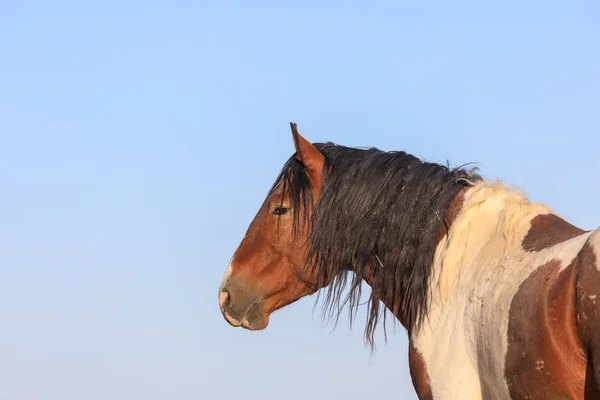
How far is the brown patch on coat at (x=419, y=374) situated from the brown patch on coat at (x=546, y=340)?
0.73 metres

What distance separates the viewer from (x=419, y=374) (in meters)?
4.74

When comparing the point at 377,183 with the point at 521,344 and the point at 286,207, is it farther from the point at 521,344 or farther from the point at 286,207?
the point at 521,344

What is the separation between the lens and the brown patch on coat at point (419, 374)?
4.68 m

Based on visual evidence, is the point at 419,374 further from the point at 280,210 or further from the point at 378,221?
the point at 280,210

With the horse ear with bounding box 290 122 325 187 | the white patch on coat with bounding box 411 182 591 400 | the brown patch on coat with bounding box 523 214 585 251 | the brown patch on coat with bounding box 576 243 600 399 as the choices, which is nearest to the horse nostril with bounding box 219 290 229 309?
the horse ear with bounding box 290 122 325 187

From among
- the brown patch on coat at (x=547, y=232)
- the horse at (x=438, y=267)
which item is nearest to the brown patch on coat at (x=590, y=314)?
the horse at (x=438, y=267)

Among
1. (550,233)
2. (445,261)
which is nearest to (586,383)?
(550,233)

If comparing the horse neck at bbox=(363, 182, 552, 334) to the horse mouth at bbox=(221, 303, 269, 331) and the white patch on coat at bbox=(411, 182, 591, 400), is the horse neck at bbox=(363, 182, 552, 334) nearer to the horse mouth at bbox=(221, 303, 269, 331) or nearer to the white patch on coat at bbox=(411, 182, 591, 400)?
the white patch on coat at bbox=(411, 182, 591, 400)

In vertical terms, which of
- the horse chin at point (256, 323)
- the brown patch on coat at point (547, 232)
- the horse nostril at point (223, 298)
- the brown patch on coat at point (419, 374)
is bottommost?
the brown patch on coat at point (419, 374)

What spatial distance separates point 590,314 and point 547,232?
2.99ft

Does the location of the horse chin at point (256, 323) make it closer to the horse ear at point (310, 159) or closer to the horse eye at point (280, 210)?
the horse eye at point (280, 210)

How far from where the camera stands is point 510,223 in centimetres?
461

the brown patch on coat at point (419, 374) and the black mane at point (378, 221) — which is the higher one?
the black mane at point (378, 221)

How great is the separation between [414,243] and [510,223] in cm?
71
